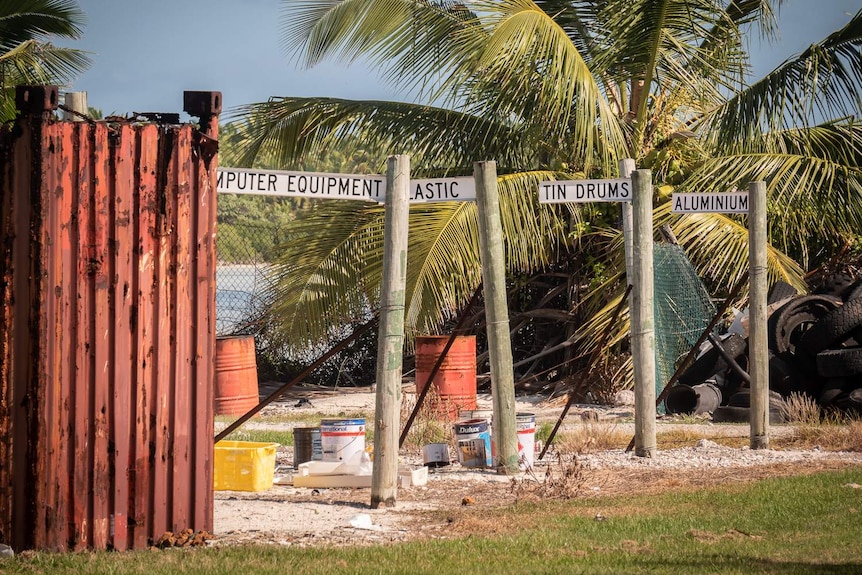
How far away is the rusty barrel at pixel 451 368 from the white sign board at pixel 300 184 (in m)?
5.68

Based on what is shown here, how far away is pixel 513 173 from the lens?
14891mm

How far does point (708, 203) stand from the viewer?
920 centimetres

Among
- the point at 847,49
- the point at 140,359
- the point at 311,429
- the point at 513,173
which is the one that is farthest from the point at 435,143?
the point at 140,359

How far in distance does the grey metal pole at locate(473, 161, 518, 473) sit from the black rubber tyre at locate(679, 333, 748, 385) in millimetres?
6274

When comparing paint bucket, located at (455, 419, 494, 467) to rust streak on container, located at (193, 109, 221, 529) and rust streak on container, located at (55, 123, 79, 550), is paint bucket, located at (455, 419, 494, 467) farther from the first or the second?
rust streak on container, located at (55, 123, 79, 550)

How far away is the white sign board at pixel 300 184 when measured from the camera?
691cm

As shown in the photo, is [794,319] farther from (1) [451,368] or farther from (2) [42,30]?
(2) [42,30]

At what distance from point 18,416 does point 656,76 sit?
472 inches

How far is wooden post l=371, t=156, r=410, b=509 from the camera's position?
6.84 meters

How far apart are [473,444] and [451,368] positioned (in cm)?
452

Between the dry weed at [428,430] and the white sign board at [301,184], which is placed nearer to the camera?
the white sign board at [301,184]

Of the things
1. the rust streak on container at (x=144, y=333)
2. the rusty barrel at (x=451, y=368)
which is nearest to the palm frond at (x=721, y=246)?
the rusty barrel at (x=451, y=368)

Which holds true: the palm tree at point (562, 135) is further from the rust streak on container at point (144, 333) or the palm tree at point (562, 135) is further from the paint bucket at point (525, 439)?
the rust streak on container at point (144, 333)

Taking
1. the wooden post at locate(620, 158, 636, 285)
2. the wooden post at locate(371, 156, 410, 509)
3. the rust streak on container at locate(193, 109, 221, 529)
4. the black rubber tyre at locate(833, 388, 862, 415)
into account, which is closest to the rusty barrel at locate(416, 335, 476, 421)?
the wooden post at locate(620, 158, 636, 285)
